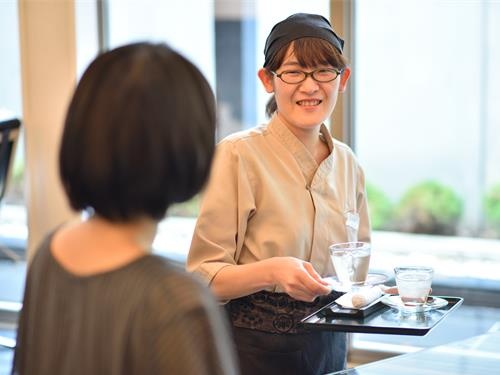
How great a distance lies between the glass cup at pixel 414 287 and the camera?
1983 millimetres

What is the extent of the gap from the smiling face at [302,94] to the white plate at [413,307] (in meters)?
0.44

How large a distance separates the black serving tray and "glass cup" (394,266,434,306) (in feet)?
0.14

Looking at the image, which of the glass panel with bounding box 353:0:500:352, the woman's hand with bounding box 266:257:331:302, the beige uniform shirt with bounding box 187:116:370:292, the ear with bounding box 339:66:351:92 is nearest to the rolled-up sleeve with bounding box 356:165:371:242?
the beige uniform shirt with bounding box 187:116:370:292

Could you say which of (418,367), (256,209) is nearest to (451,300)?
(418,367)

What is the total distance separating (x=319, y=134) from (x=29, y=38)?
2.01 metres

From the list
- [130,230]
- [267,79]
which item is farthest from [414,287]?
[130,230]

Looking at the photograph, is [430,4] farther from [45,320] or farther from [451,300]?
[45,320]

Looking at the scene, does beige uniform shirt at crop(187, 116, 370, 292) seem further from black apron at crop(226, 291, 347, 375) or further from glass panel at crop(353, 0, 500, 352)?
glass panel at crop(353, 0, 500, 352)

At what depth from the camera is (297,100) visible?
207 centimetres

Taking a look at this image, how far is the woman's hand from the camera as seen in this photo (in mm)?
1820

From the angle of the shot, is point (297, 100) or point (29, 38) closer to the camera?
point (297, 100)

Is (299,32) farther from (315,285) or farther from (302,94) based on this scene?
(315,285)

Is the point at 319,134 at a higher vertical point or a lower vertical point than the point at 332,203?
higher

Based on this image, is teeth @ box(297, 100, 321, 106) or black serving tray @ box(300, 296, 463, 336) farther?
teeth @ box(297, 100, 321, 106)
